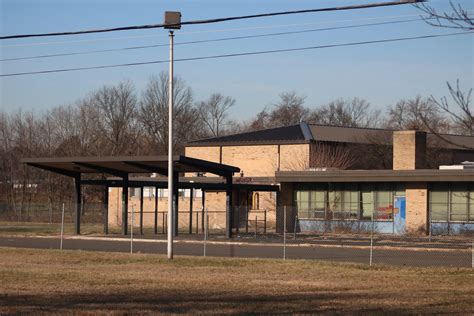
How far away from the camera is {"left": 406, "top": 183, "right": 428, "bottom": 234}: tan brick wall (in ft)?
161

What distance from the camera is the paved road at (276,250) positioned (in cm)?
3144

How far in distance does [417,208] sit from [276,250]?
15251mm

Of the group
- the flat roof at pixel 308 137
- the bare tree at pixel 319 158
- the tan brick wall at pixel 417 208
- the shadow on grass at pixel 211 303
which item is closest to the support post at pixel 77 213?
the tan brick wall at pixel 417 208

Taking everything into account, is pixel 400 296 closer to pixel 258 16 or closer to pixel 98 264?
pixel 258 16

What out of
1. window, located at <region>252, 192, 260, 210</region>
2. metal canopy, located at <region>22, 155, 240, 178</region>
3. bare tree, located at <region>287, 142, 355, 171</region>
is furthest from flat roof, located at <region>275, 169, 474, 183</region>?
bare tree, located at <region>287, 142, 355, 171</region>

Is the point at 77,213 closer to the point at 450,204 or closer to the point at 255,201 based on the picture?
the point at 255,201

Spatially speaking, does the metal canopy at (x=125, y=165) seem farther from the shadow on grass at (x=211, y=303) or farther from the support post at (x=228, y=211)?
the shadow on grass at (x=211, y=303)

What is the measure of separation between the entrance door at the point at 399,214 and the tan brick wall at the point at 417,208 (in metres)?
0.43

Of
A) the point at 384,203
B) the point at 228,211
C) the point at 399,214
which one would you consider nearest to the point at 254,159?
the point at 384,203

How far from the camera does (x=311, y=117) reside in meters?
112

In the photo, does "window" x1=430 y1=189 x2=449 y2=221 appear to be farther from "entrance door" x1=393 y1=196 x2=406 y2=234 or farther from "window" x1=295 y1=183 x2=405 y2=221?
"window" x1=295 y1=183 x2=405 y2=221

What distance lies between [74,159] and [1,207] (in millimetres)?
20843

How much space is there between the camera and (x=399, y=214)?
50.6m

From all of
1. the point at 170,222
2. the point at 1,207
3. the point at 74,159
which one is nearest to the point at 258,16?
the point at 170,222
